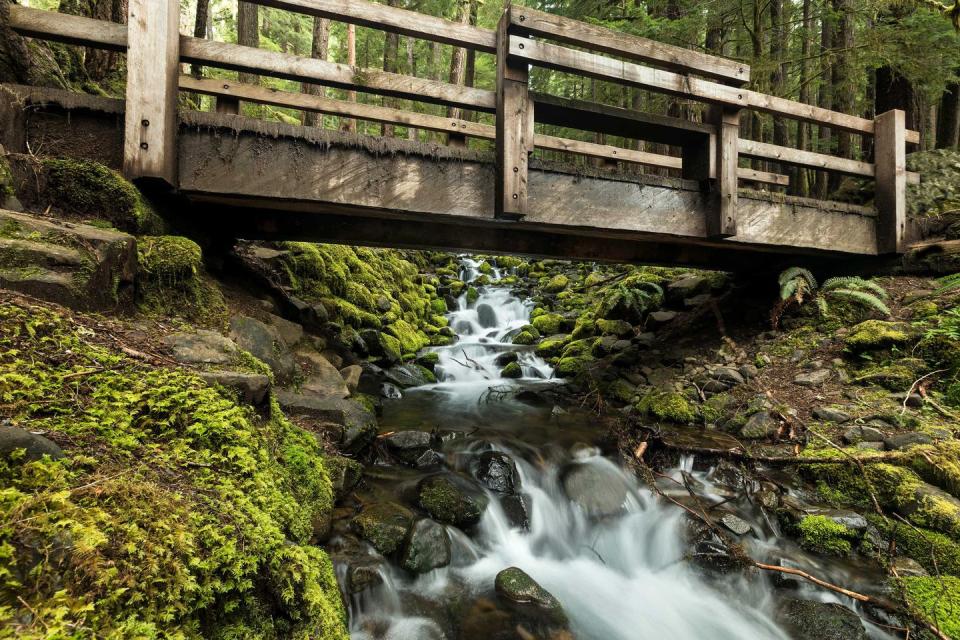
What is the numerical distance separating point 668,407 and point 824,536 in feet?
8.60

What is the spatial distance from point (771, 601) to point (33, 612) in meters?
4.40

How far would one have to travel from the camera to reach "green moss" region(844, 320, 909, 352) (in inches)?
218

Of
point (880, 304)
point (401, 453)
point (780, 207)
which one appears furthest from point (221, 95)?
point (880, 304)

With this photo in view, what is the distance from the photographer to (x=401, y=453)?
4.93 metres

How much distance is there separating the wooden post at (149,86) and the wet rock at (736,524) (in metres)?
5.94

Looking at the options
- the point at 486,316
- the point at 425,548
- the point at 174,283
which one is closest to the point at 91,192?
the point at 174,283

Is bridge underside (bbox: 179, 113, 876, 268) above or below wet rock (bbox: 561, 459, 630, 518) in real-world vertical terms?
above

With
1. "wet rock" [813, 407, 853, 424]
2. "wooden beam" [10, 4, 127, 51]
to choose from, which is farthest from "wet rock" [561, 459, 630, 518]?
"wooden beam" [10, 4, 127, 51]

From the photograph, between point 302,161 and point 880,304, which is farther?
point 880,304

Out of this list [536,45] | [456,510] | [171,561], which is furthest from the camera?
[536,45]

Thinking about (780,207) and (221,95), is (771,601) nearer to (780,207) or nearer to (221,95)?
(780,207)

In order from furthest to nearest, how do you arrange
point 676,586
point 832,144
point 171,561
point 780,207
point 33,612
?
point 832,144
point 780,207
point 676,586
point 171,561
point 33,612

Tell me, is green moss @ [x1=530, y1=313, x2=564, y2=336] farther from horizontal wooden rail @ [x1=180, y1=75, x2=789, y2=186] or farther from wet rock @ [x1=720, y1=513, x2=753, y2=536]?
wet rock @ [x1=720, y1=513, x2=753, y2=536]

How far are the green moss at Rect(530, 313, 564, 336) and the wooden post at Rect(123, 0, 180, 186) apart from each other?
9358mm
